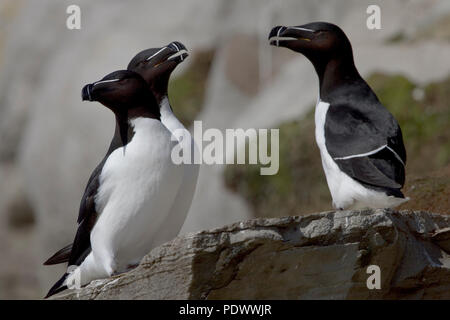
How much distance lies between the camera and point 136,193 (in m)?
5.80

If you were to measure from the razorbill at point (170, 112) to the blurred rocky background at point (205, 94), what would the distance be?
4.43 metres

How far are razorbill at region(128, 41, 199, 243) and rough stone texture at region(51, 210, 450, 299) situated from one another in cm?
72

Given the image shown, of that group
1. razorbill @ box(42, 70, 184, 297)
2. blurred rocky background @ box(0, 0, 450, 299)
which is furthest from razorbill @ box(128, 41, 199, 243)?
blurred rocky background @ box(0, 0, 450, 299)

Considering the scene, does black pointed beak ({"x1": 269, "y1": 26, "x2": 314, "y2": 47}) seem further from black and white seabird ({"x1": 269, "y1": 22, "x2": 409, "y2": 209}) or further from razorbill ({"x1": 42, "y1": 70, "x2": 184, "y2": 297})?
razorbill ({"x1": 42, "y1": 70, "x2": 184, "y2": 297})

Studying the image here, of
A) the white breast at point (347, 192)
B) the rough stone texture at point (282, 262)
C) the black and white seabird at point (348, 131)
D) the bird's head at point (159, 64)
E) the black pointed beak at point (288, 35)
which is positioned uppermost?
the black pointed beak at point (288, 35)

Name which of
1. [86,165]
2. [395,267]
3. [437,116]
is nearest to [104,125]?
[86,165]

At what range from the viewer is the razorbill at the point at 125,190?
19.0ft

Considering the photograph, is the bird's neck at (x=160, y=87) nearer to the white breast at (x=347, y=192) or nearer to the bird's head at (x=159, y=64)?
the bird's head at (x=159, y=64)

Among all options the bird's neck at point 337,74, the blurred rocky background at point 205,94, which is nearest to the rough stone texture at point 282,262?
the bird's neck at point 337,74

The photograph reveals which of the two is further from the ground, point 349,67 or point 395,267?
point 349,67

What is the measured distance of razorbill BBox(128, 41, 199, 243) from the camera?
6055mm
